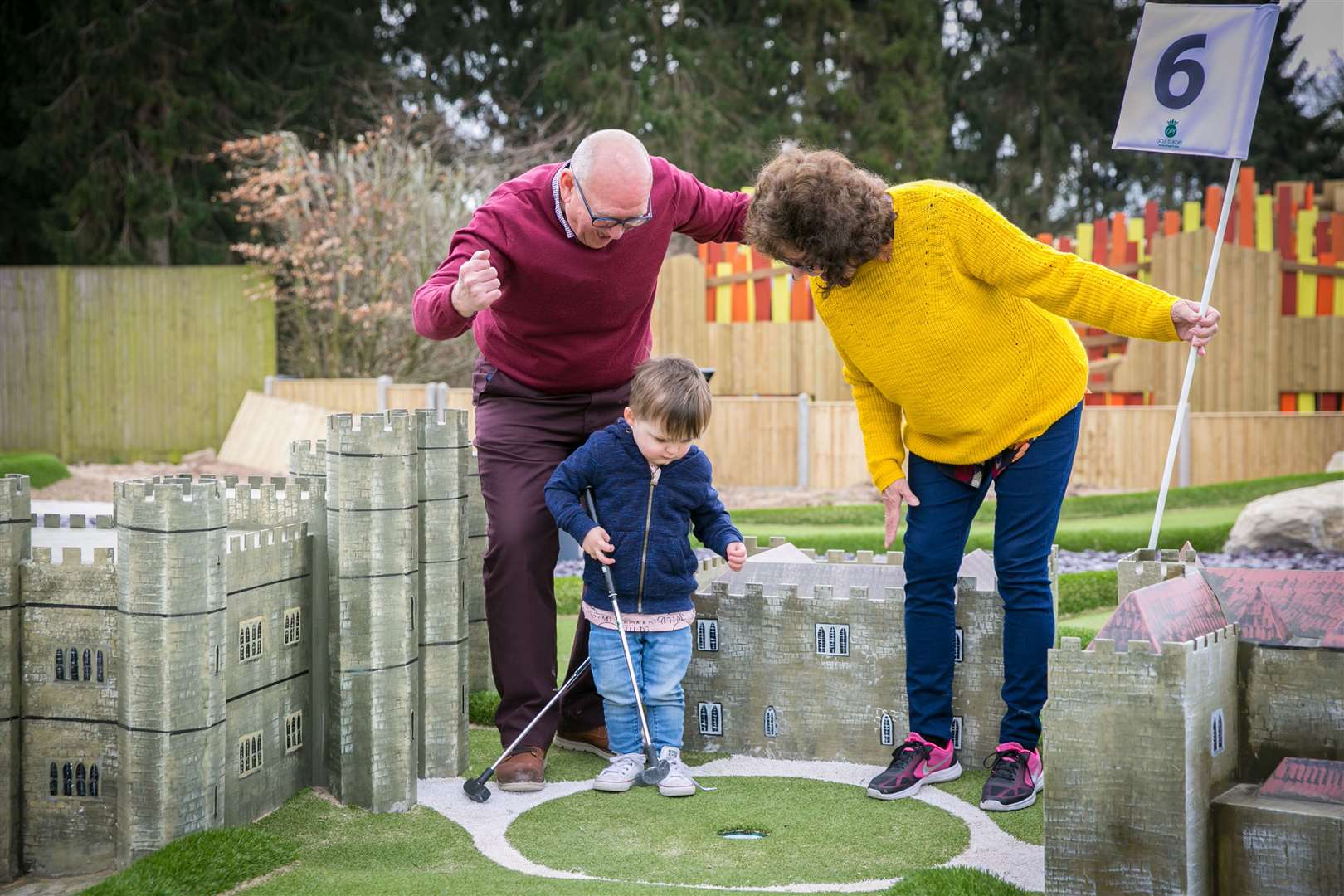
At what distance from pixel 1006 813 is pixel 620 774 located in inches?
39.7

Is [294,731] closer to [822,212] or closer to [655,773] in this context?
[655,773]

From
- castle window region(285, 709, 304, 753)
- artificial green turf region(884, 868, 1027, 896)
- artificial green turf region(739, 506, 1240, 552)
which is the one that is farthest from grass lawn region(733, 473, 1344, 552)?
artificial green turf region(884, 868, 1027, 896)

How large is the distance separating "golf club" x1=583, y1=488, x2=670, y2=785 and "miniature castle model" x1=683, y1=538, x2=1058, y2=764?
36cm

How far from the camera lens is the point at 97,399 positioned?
1561cm

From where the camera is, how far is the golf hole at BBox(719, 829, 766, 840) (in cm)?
331

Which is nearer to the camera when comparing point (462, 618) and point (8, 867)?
point (8, 867)

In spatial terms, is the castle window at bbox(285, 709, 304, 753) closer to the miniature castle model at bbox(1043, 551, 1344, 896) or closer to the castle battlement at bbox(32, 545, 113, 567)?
the castle battlement at bbox(32, 545, 113, 567)

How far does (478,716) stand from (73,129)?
1676 cm

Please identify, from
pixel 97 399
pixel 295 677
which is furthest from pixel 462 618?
pixel 97 399

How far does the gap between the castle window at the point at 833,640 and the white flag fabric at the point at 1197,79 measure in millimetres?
1527

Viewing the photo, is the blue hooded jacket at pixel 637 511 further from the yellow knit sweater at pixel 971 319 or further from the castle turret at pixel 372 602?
the yellow knit sweater at pixel 971 319

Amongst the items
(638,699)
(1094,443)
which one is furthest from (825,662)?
(1094,443)

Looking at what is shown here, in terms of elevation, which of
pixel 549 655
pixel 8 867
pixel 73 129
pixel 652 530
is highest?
pixel 73 129

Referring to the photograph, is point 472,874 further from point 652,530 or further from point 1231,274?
point 1231,274
